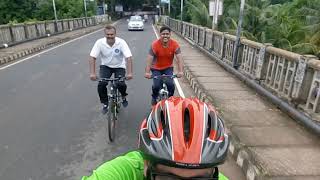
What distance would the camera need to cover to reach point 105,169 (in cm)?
181

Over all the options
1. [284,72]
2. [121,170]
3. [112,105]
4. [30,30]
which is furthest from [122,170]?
[30,30]

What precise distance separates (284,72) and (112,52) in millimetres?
3693

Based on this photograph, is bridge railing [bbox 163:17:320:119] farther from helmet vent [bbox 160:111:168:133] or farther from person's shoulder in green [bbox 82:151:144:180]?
helmet vent [bbox 160:111:168:133]

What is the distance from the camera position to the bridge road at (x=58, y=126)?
4453mm

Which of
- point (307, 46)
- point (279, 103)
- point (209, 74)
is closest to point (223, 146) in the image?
point (279, 103)

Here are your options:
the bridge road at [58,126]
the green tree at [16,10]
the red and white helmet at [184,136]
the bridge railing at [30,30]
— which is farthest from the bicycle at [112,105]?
the green tree at [16,10]

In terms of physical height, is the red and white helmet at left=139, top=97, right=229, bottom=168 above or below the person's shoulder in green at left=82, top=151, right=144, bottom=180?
above

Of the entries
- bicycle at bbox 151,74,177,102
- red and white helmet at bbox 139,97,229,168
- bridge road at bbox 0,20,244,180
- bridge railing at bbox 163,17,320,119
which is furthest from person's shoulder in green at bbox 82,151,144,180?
bridge railing at bbox 163,17,320,119

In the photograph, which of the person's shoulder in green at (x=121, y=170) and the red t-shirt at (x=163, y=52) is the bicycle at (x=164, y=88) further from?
the person's shoulder in green at (x=121, y=170)

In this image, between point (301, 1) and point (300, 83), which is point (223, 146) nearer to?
point (300, 83)

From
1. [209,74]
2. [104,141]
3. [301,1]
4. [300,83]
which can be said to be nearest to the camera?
[104,141]

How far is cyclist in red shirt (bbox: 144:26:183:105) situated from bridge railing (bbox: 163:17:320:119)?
7.43 feet

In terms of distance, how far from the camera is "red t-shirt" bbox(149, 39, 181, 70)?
220 inches

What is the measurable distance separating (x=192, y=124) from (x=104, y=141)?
4020mm
